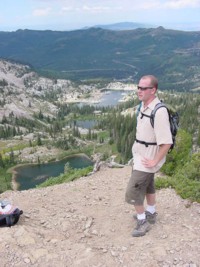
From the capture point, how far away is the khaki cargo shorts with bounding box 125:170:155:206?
1194 centimetres

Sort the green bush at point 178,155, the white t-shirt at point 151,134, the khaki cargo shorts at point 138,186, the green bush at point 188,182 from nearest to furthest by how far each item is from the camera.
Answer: the white t-shirt at point 151,134
the khaki cargo shorts at point 138,186
the green bush at point 188,182
the green bush at point 178,155

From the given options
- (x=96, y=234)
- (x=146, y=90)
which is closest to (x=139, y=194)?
(x=96, y=234)

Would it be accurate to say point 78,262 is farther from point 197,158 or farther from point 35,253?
point 197,158

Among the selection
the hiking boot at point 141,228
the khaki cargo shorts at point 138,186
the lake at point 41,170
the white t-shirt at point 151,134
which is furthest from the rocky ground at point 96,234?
the lake at point 41,170

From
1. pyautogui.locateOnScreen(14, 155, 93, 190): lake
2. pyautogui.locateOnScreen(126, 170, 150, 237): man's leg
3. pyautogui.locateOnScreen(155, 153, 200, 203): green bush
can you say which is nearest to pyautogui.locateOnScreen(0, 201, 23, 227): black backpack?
pyautogui.locateOnScreen(126, 170, 150, 237): man's leg

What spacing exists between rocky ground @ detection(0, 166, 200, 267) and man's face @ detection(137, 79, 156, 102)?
5.07 metres

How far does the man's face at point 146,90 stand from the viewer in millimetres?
11136

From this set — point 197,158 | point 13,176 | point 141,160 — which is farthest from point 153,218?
point 13,176

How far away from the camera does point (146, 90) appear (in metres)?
11.2

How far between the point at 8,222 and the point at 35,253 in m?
2.12

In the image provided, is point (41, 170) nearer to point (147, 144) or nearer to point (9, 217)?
point (9, 217)

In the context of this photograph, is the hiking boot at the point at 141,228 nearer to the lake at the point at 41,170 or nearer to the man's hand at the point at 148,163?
the man's hand at the point at 148,163

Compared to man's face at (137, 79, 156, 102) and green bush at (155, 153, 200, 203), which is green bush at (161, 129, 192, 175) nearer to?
green bush at (155, 153, 200, 203)

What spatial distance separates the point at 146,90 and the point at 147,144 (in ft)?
5.96
